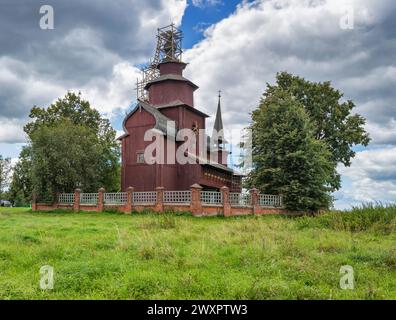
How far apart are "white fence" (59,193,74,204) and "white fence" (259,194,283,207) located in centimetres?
1367

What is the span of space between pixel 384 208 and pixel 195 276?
10483mm

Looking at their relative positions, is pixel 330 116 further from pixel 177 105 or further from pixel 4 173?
pixel 4 173

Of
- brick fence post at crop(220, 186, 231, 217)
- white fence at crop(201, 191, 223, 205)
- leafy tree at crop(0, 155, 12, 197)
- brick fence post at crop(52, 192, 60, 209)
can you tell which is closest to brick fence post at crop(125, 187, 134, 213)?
white fence at crop(201, 191, 223, 205)

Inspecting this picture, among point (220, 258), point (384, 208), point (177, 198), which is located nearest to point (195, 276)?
point (220, 258)

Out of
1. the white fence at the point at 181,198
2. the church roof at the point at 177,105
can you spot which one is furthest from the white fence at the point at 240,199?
the church roof at the point at 177,105

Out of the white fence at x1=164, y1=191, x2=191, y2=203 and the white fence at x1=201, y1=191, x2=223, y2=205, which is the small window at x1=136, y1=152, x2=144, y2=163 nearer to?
the white fence at x1=164, y1=191, x2=191, y2=203

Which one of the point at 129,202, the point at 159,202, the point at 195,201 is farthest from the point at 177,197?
the point at 129,202

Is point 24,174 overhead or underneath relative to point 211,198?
overhead

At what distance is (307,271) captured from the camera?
637cm

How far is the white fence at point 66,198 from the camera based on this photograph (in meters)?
26.6

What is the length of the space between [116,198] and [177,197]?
4.75 meters

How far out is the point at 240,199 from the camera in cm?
2312

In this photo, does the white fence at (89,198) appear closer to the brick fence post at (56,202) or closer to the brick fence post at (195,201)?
the brick fence post at (56,202)
